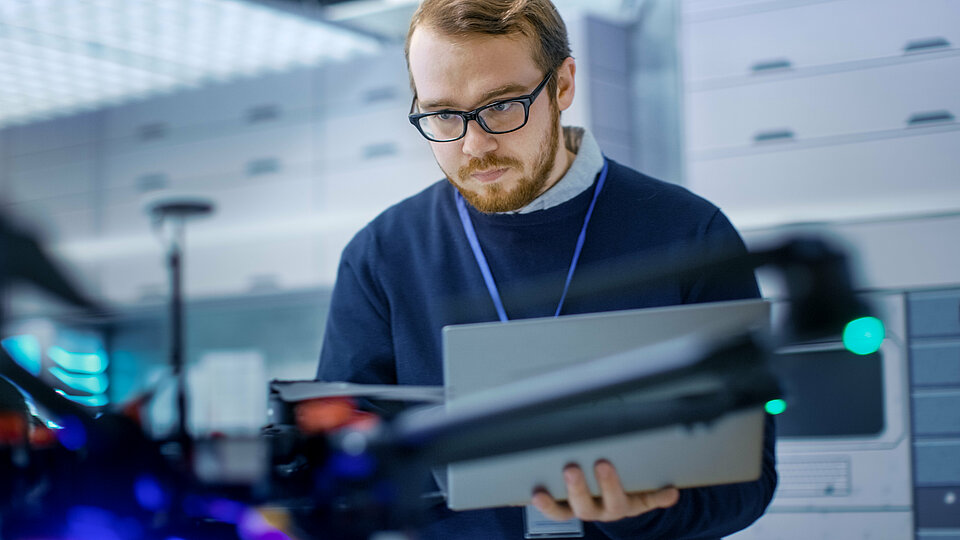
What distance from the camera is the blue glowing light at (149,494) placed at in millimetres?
641

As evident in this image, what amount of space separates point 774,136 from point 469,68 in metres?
1.51

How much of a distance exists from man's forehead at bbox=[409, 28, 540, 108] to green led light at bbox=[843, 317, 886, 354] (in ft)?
2.56

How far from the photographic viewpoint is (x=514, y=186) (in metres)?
1.24

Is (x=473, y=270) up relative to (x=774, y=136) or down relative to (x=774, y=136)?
down

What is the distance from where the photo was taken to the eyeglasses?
1.17m

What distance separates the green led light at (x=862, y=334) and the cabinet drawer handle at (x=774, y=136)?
2.06 meters

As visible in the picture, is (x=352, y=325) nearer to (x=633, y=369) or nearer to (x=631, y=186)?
(x=631, y=186)

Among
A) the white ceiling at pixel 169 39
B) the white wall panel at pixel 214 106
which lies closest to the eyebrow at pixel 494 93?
the white ceiling at pixel 169 39

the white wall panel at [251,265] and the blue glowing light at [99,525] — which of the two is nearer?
the blue glowing light at [99,525]

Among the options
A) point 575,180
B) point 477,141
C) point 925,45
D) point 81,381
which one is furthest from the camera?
point 925,45

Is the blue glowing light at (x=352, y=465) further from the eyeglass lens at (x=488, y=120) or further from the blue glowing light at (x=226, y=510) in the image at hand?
the eyeglass lens at (x=488, y=120)

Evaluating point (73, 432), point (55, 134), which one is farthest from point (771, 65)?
point (55, 134)

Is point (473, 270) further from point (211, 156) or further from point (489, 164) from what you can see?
point (211, 156)

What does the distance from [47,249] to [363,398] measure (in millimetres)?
266
